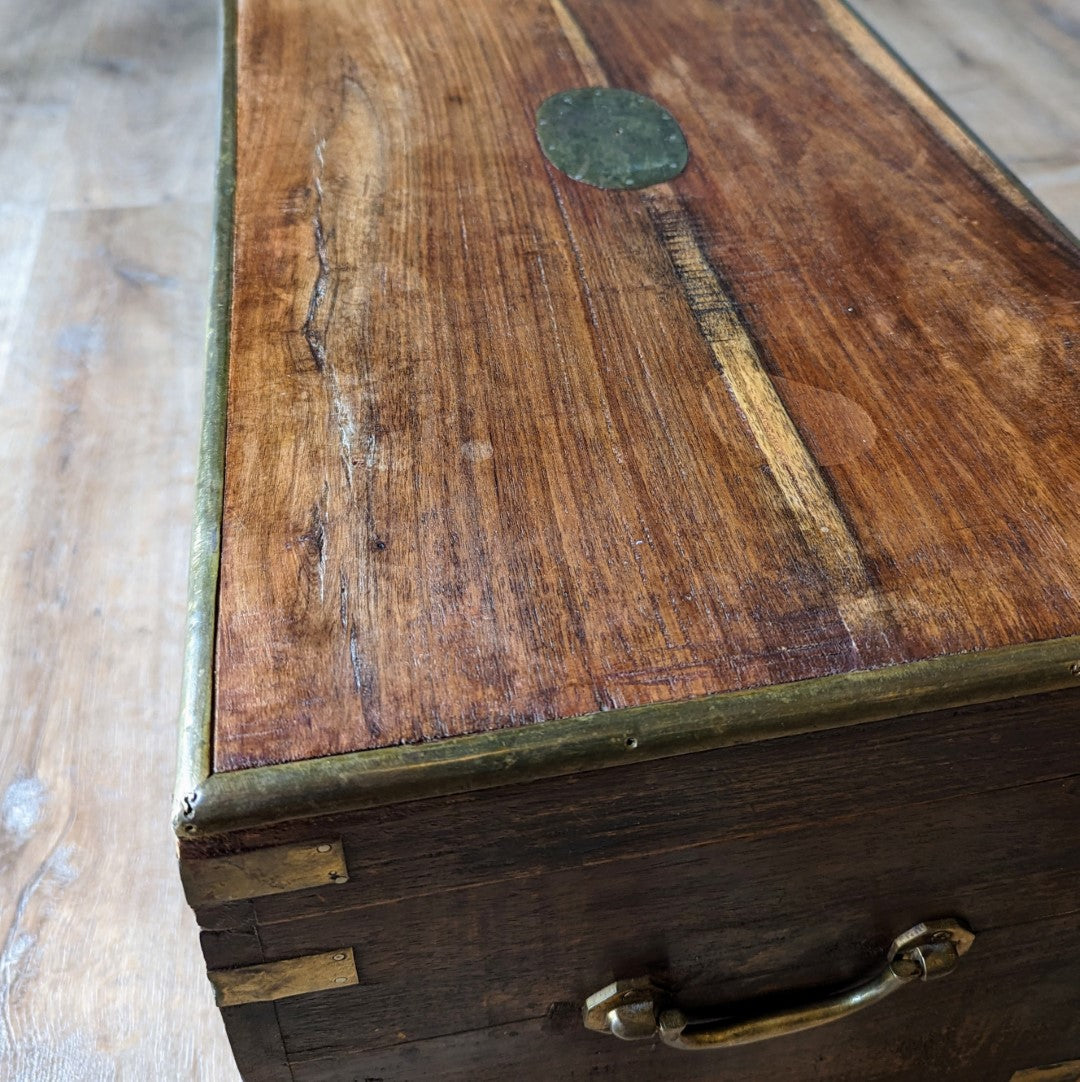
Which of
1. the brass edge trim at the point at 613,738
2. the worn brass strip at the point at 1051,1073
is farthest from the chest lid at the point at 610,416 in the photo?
the worn brass strip at the point at 1051,1073

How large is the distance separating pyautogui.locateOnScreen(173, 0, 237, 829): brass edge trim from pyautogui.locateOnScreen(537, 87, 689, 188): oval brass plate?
0.99ft

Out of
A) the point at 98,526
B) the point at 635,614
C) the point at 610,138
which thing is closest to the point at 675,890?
the point at 635,614

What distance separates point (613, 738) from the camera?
617mm

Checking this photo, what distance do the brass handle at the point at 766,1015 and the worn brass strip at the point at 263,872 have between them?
0.24m

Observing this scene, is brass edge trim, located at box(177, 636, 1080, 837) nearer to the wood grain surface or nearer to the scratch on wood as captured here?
the scratch on wood

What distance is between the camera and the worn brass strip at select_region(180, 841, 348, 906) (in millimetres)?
628

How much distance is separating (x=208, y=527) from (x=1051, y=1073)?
0.86 m

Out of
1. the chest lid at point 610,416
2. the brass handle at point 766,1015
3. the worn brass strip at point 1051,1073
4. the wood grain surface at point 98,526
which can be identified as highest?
the chest lid at point 610,416

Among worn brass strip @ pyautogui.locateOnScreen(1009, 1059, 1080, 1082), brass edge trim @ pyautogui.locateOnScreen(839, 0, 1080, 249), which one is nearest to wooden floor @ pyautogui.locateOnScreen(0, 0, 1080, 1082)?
worn brass strip @ pyautogui.locateOnScreen(1009, 1059, 1080, 1082)

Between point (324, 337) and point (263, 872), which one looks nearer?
point (263, 872)

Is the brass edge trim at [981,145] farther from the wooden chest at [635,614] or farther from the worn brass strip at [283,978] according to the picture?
the worn brass strip at [283,978]

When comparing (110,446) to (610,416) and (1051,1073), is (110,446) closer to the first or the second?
(610,416)

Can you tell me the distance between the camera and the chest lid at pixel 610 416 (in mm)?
637

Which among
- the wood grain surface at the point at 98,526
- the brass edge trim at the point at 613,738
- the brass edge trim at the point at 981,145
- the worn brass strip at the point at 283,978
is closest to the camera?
the brass edge trim at the point at 613,738
